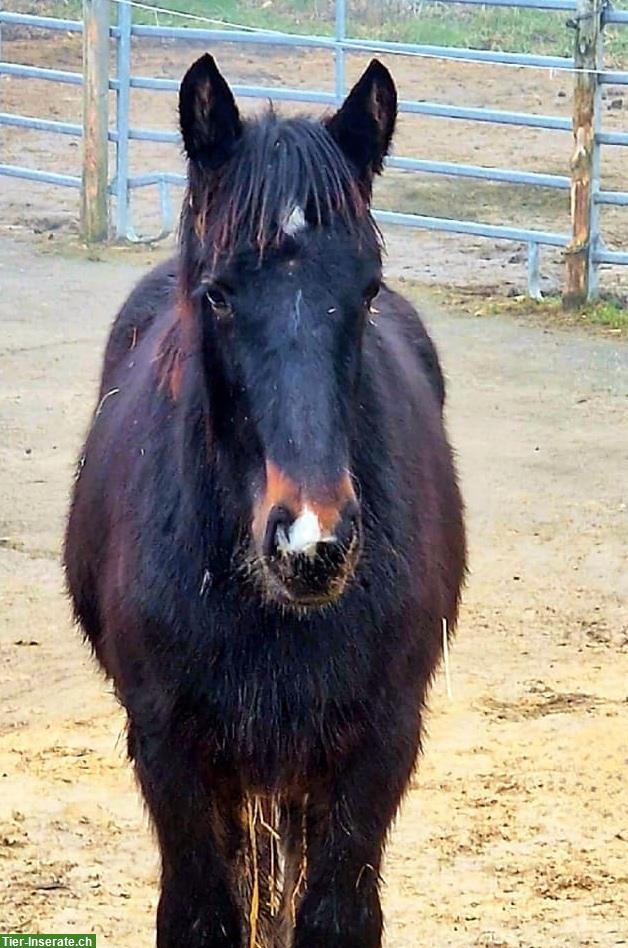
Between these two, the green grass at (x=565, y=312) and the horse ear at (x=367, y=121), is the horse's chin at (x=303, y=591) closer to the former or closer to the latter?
the horse ear at (x=367, y=121)

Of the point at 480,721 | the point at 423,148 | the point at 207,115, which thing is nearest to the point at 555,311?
the point at 423,148

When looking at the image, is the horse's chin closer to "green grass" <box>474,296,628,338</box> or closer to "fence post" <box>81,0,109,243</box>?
"green grass" <box>474,296,628,338</box>

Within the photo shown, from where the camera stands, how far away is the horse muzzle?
2541 millimetres

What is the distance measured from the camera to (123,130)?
38.0 feet

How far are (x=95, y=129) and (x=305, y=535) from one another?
31.0 feet

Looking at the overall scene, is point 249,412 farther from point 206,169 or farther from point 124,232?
point 124,232

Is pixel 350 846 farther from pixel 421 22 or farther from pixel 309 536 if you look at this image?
pixel 421 22

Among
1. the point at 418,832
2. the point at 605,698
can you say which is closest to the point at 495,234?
the point at 605,698

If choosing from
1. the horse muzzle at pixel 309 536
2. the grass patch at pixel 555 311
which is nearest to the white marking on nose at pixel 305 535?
the horse muzzle at pixel 309 536

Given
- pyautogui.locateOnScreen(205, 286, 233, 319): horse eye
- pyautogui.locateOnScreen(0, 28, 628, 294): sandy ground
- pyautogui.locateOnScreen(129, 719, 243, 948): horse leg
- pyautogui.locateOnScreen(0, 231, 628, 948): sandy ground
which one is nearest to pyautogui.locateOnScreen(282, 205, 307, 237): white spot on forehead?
pyautogui.locateOnScreen(205, 286, 233, 319): horse eye

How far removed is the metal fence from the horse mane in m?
5.89

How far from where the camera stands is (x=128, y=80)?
11562mm

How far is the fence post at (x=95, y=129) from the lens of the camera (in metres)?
11.5

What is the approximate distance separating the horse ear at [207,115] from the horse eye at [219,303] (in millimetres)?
249
